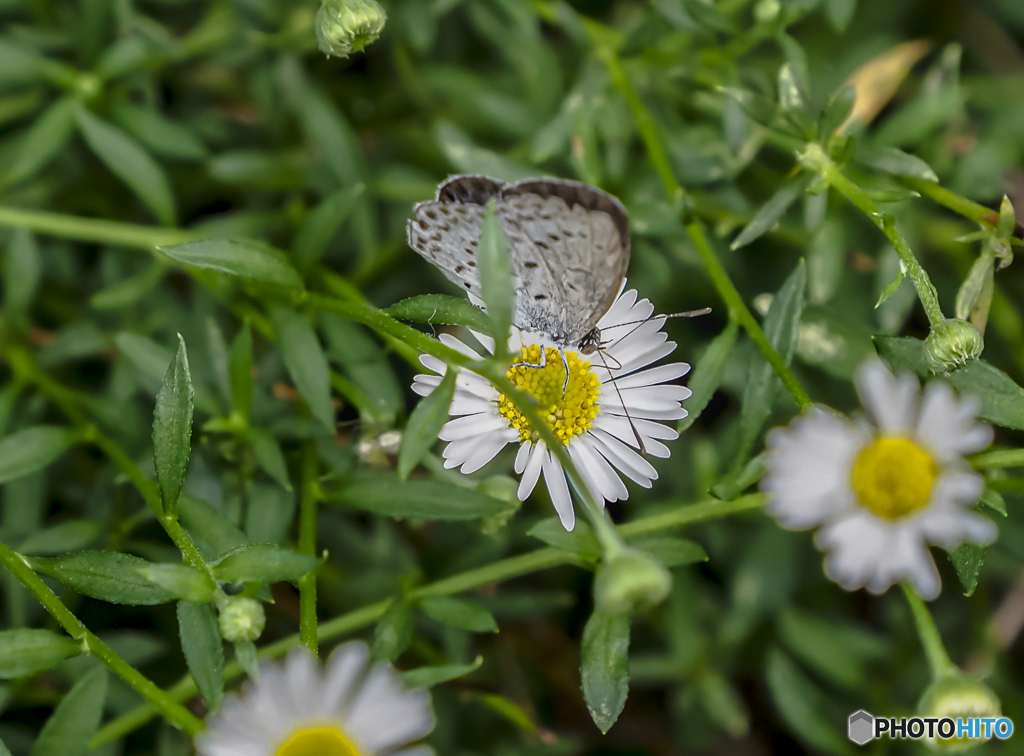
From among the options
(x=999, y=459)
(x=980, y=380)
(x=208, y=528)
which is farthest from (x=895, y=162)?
(x=208, y=528)

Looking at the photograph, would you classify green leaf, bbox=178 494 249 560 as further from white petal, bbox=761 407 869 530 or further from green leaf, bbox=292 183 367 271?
white petal, bbox=761 407 869 530

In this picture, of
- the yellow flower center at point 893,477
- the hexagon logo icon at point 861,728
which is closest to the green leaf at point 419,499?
the yellow flower center at point 893,477

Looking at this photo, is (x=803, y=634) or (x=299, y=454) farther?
(x=803, y=634)

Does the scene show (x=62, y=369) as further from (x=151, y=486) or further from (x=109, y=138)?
(x=151, y=486)

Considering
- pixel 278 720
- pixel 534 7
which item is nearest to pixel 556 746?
pixel 278 720

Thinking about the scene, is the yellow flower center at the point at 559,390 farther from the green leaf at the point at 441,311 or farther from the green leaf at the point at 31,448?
the green leaf at the point at 31,448

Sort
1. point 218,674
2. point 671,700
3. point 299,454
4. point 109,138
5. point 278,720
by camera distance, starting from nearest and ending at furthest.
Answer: point 278,720, point 218,674, point 299,454, point 109,138, point 671,700

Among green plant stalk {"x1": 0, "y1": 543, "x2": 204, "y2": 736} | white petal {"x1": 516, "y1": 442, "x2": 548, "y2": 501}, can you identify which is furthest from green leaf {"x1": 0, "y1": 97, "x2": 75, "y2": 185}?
white petal {"x1": 516, "y1": 442, "x2": 548, "y2": 501}
